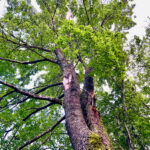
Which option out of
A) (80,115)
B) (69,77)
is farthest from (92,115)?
(69,77)

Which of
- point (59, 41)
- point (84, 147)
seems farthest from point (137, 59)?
point (84, 147)

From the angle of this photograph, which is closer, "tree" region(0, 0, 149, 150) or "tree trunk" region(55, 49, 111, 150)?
"tree trunk" region(55, 49, 111, 150)

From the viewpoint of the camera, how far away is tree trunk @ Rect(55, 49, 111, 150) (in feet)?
8.39

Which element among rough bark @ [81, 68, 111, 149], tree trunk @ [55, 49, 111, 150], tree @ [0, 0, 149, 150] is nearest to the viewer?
tree trunk @ [55, 49, 111, 150]

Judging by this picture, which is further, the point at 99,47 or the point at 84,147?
the point at 99,47

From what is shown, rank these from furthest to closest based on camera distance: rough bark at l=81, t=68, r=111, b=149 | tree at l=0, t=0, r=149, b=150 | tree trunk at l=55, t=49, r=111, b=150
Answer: tree at l=0, t=0, r=149, b=150 < rough bark at l=81, t=68, r=111, b=149 < tree trunk at l=55, t=49, r=111, b=150

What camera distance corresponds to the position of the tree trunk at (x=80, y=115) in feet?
8.39

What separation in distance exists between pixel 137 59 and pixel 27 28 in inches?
229

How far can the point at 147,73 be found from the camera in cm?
713

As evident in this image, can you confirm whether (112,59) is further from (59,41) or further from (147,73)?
(147,73)

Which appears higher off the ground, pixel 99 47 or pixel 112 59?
pixel 99 47

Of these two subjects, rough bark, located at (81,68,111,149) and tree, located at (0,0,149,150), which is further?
tree, located at (0,0,149,150)

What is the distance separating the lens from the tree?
347 centimetres

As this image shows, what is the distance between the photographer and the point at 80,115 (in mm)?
3188
